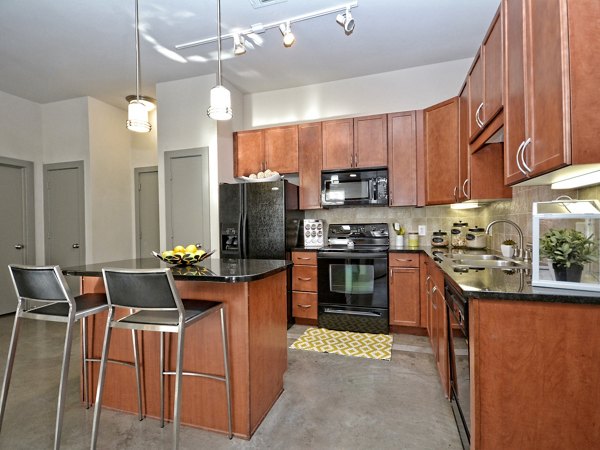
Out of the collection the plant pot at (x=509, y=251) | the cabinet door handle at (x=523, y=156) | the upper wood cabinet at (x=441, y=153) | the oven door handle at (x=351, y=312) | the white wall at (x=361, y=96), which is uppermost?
the white wall at (x=361, y=96)

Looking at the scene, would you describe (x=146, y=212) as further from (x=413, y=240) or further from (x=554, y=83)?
(x=554, y=83)

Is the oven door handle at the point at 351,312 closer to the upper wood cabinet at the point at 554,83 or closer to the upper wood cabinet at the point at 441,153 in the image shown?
the upper wood cabinet at the point at 441,153

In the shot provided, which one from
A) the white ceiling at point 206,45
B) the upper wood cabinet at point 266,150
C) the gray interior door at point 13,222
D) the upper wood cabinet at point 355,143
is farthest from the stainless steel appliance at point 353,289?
the gray interior door at point 13,222

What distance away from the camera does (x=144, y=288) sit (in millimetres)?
1401

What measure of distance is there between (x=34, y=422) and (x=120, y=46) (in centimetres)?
326

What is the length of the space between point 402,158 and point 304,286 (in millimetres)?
1834

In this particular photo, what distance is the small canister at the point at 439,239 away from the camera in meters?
3.43

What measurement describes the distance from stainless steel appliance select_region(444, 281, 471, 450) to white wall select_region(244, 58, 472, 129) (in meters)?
2.72

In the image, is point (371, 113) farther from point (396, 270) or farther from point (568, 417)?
point (568, 417)

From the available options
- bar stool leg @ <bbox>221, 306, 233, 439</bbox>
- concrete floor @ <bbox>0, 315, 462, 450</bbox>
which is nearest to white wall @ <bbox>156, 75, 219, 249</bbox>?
concrete floor @ <bbox>0, 315, 462, 450</bbox>

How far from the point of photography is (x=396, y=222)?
12.4ft

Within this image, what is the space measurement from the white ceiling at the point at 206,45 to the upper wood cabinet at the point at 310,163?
71 cm

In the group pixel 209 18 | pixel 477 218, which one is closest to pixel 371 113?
pixel 477 218

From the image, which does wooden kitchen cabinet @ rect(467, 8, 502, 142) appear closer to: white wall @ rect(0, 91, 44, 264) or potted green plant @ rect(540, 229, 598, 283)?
potted green plant @ rect(540, 229, 598, 283)
